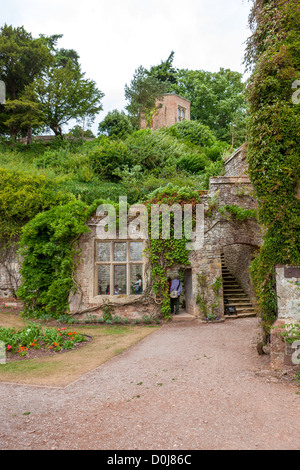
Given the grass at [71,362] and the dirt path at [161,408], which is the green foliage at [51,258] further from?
the dirt path at [161,408]

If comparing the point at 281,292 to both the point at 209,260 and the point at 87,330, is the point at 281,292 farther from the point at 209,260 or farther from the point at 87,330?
the point at 87,330

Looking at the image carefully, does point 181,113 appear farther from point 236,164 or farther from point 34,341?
point 34,341

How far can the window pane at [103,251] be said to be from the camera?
1065cm

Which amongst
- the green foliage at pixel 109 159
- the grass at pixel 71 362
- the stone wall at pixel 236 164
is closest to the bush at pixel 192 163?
the green foliage at pixel 109 159

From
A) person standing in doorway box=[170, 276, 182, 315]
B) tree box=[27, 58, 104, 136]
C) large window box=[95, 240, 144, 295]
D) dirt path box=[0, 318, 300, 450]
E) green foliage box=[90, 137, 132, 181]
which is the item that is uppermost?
tree box=[27, 58, 104, 136]

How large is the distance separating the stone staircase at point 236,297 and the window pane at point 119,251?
4.04 m

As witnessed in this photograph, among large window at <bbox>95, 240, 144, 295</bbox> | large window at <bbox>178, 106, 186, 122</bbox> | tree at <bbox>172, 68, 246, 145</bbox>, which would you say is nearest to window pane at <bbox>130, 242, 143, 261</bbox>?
large window at <bbox>95, 240, 144, 295</bbox>

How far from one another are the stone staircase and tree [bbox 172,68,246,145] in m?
19.7

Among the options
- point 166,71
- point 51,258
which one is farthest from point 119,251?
point 166,71

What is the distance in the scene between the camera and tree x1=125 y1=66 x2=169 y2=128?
A: 2556 cm

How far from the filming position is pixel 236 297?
1245 cm

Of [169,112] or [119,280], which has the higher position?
[169,112]

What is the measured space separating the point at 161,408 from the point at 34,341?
3901mm

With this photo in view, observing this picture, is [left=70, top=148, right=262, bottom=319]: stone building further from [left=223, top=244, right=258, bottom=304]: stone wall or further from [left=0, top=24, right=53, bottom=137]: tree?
[left=0, top=24, right=53, bottom=137]: tree
